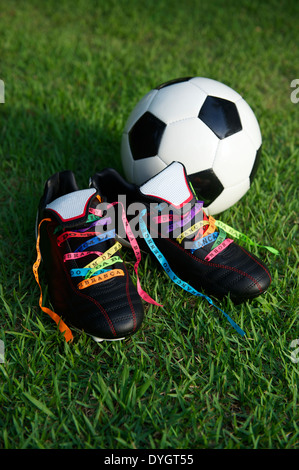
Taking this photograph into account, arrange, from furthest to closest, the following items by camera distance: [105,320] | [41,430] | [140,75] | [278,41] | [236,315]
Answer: [278,41], [140,75], [236,315], [105,320], [41,430]

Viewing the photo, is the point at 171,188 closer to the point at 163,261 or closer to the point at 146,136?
the point at 163,261

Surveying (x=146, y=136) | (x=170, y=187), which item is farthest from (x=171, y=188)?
Result: (x=146, y=136)

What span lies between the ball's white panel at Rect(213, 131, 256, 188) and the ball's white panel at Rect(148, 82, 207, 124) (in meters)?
0.28

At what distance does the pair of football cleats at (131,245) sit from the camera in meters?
2.07

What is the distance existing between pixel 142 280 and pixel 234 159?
3.08 feet

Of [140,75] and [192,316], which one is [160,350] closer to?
[192,316]

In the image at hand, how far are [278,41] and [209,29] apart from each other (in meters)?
0.87

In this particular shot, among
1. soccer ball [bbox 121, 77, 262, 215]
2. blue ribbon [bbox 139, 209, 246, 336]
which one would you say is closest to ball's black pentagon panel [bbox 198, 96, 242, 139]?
soccer ball [bbox 121, 77, 262, 215]

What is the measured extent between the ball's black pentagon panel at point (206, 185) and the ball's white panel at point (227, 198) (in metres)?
0.04

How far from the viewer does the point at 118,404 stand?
182cm

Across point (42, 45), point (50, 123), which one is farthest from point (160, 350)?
point (42, 45)

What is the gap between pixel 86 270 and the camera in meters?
2.09

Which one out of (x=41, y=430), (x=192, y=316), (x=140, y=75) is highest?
(x=140, y=75)

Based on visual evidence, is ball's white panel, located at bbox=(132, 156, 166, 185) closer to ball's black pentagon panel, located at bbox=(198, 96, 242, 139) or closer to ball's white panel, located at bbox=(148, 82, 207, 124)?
ball's white panel, located at bbox=(148, 82, 207, 124)
